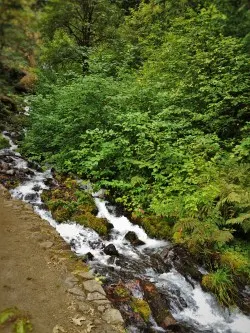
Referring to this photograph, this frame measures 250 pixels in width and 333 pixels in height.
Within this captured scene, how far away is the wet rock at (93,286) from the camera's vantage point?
16.5ft

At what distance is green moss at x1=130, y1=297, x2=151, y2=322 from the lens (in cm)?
514

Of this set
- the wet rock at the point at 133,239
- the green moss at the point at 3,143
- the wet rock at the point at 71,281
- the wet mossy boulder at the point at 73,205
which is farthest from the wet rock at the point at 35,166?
the wet rock at the point at 71,281

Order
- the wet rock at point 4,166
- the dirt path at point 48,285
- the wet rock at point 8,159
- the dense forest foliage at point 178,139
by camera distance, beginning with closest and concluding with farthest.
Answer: the dirt path at point 48,285 → the dense forest foliage at point 178,139 → the wet rock at point 4,166 → the wet rock at point 8,159

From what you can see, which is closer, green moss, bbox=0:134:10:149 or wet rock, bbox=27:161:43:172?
wet rock, bbox=27:161:43:172

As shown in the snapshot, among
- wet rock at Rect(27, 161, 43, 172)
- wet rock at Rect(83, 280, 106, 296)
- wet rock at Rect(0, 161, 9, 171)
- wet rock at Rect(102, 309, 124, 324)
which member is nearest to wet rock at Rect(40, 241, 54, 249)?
wet rock at Rect(83, 280, 106, 296)

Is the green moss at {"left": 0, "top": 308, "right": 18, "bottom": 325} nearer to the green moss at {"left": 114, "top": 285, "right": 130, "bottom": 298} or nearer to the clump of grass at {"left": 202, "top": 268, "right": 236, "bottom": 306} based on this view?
the green moss at {"left": 114, "top": 285, "right": 130, "bottom": 298}

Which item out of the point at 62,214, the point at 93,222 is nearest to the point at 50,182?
the point at 62,214

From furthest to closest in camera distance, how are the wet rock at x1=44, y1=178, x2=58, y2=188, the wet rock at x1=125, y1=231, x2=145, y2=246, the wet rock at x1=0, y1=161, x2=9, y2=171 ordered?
the wet rock at x1=0, y1=161, x2=9, y2=171 < the wet rock at x1=44, y1=178, x2=58, y2=188 < the wet rock at x1=125, y1=231, x2=145, y2=246

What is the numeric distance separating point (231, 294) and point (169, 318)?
1.52m

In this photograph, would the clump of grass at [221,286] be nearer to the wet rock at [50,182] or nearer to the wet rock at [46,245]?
the wet rock at [46,245]

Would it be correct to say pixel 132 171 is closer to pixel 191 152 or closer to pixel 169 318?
pixel 191 152

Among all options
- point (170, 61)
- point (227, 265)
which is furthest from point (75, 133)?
point (227, 265)

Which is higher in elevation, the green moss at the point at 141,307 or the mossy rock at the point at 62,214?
the green moss at the point at 141,307

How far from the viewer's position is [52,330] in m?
4.03
